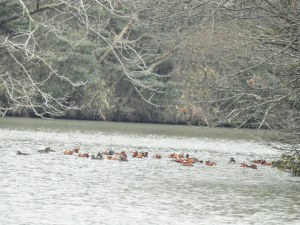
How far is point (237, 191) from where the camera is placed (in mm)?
11781

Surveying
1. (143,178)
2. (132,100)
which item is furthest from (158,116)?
(143,178)

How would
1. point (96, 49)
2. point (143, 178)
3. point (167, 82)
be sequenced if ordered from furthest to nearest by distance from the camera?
point (167, 82)
point (96, 49)
point (143, 178)

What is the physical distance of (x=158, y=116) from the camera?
4034cm

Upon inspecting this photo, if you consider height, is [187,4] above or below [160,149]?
above

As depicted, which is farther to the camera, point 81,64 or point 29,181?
point 81,64

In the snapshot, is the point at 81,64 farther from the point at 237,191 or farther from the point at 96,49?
the point at 237,191

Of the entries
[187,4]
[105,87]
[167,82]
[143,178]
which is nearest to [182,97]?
[167,82]

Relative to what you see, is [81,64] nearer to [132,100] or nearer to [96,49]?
[96,49]

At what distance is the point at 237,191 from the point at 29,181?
4343mm

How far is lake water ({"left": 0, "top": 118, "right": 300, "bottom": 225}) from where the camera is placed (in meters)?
9.03

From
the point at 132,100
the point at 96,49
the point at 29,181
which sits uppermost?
the point at 96,49

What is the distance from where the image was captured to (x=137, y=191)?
11.3 m

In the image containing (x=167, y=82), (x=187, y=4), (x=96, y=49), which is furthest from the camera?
(x=167, y=82)

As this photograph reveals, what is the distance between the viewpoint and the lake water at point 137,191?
9.03m
